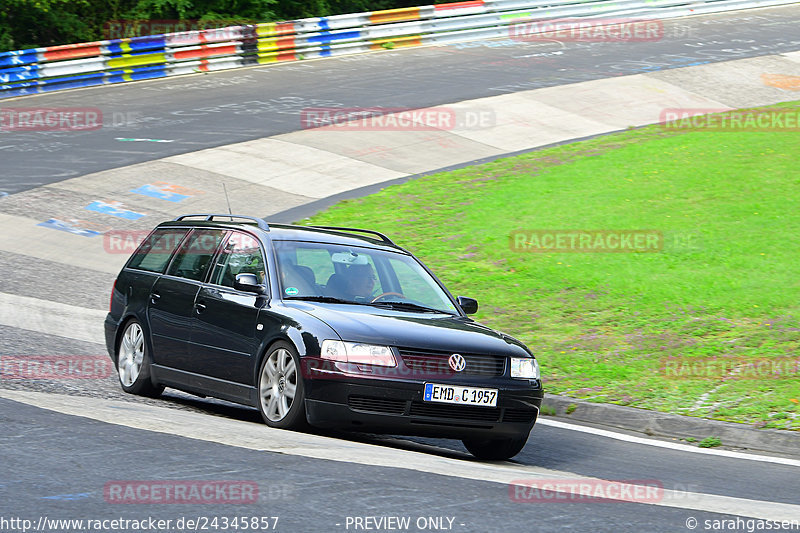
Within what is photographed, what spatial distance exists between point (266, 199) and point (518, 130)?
7.24m

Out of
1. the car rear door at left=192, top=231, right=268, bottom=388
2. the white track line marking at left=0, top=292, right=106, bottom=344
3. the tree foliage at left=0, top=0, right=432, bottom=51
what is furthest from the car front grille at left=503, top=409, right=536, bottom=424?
the tree foliage at left=0, top=0, right=432, bottom=51

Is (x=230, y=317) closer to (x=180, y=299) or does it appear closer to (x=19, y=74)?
(x=180, y=299)

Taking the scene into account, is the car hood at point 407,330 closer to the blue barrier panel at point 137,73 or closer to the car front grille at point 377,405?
the car front grille at point 377,405

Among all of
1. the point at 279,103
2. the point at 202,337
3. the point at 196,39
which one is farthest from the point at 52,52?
the point at 202,337

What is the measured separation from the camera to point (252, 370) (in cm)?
805

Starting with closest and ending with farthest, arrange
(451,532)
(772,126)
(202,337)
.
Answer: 1. (451,532)
2. (202,337)
3. (772,126)

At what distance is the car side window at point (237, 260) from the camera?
28.2ft

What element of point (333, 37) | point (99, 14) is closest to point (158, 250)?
point (333, 37)

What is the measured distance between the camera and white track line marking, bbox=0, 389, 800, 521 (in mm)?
6145

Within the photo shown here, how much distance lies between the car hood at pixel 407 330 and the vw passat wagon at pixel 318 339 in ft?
0.04

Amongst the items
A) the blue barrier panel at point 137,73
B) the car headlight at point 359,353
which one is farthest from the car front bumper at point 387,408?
the blue barrier panel at point 137,73

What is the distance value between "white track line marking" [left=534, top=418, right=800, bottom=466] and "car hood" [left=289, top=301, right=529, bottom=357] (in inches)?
56.8

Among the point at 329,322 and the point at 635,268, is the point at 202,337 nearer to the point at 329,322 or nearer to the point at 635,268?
the point at 329,322

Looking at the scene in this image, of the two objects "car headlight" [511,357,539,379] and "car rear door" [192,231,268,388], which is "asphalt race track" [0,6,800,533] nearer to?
"car rear door" [192,231,268,388]
